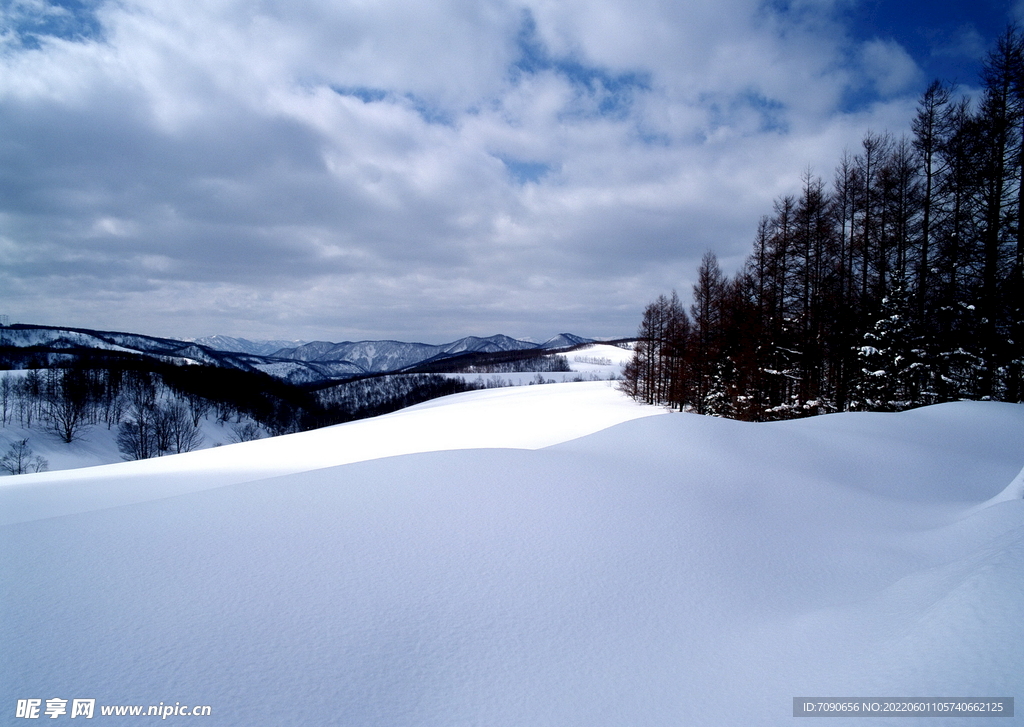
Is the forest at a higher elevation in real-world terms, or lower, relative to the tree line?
higher

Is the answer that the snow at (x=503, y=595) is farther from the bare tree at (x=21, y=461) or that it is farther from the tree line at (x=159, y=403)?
the tree line at (x=159, y=403)

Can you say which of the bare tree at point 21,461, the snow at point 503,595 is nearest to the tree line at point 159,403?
the bare tree at point 21,461

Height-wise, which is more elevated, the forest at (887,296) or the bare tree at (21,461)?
the forest at (887,296)

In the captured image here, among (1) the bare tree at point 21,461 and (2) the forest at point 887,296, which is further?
(1) the bare tree at point 21,461

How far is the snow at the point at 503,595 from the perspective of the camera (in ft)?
8.73

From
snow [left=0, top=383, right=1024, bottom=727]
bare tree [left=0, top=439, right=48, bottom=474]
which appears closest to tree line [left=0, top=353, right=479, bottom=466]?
bare tree [left=0, top=439, right=48, bottom=474]

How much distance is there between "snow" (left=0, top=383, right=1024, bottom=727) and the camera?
8.73 ft

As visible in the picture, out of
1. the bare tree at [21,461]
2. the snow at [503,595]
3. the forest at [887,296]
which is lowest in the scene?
the bare tree at [21,461]

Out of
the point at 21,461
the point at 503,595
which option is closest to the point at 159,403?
the point at 21,461

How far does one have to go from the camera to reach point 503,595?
3756 millimetres

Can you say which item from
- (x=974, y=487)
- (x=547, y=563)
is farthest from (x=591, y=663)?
(x=974, y=487)

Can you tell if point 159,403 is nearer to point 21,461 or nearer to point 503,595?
point 21,461

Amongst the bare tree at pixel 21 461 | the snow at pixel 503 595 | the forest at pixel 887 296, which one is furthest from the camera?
the bare tree at pixel 21 461

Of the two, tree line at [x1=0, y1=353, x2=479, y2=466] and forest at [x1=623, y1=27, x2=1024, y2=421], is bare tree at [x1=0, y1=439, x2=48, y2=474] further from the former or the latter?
forest at [x1=623, y1=27, x2=1024, y2=421]
